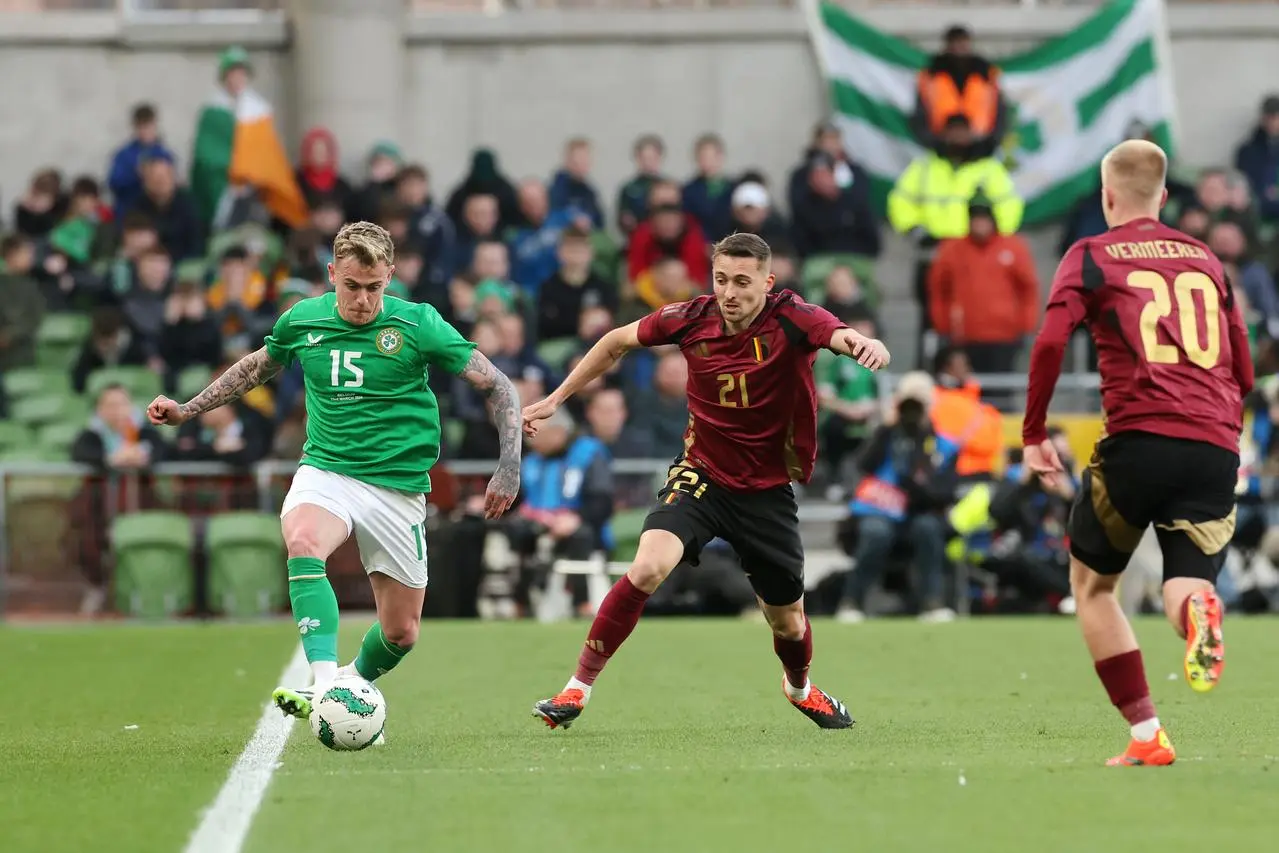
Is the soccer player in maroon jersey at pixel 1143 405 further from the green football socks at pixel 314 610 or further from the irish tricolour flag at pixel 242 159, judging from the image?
the irish tricolour flag at pixel 242 159

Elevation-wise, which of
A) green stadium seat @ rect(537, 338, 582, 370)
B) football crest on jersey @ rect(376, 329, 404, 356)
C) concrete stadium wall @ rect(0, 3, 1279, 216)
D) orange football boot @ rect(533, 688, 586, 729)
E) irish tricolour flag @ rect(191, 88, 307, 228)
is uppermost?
concrete stadium wall @ rect(0, 3, 1279, 216)

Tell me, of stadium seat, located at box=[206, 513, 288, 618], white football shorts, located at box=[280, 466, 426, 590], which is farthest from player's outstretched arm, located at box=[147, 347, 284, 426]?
stadium seat, located at box=[206, 513, 288, 618]

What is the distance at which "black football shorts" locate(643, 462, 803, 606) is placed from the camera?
9234 mm

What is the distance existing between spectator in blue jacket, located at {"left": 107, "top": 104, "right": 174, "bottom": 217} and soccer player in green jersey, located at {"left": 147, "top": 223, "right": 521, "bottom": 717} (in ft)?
41.7

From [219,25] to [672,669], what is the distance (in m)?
13.4

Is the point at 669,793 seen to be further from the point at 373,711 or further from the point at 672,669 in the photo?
the point at 672,669

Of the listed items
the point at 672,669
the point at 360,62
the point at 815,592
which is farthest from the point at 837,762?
the point at 360,62

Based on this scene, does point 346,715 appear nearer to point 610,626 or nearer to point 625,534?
point 610,626

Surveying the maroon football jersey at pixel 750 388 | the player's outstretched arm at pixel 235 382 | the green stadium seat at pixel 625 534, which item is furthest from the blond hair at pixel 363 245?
the green stadium seat at pixel 625 534

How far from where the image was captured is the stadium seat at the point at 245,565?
17688 mm

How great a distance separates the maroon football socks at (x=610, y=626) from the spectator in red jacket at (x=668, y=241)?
11.3 metres

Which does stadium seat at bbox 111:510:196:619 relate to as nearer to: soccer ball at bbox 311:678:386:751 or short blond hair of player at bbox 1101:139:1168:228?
soccer ball at bbox 311:678:386:751

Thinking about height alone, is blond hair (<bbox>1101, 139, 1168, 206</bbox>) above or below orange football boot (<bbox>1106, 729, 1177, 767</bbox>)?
above

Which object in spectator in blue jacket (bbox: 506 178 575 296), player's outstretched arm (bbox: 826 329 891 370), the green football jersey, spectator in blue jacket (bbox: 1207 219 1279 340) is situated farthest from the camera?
spectator in blue jacket (bbox: 506 178 575 296)
